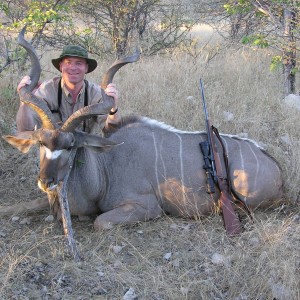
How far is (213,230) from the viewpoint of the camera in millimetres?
3184

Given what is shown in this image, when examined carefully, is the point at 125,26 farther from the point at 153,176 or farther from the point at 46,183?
the point at 46,183

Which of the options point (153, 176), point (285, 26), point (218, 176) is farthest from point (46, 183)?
point (285, 26)

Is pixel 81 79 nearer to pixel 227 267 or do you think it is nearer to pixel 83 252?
pixel 83 252

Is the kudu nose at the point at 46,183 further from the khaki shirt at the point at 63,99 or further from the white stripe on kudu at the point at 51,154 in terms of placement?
the khaki shirt at the point at 63,99

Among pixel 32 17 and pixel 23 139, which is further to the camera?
pixel 32 17

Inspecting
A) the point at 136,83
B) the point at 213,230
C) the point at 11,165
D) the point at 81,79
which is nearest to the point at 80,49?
Result: the point at 81,79

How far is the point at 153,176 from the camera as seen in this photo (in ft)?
11.4

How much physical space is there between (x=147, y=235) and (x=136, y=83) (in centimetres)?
289

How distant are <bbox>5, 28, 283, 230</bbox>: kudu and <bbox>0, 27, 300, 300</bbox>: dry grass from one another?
116 millimetres

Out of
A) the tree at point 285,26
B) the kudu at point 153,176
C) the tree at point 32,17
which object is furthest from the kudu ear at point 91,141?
the tree at point 285,26

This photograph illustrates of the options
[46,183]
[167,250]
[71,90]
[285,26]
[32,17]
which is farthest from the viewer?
[285,26]

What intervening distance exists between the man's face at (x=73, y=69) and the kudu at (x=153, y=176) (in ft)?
1.08

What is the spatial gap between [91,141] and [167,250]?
0.85 meters

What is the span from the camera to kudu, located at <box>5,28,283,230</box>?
10.8 ft
